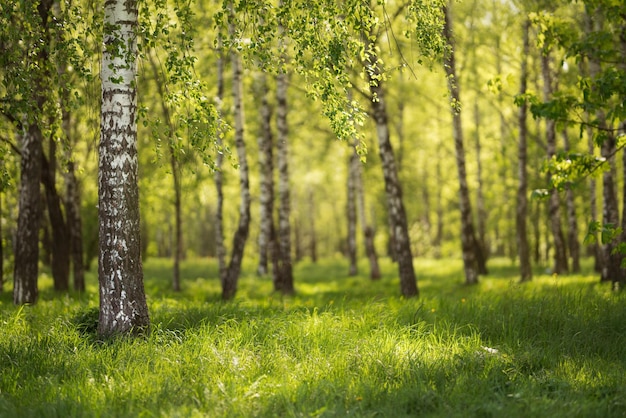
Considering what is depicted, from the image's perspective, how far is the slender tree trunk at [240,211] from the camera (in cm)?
1315

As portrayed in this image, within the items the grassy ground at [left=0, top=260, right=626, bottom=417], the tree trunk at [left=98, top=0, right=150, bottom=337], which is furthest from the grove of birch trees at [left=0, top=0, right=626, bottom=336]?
the grassy ground at [left=0, top=260, right=626, bottom=417]

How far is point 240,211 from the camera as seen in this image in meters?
13.4

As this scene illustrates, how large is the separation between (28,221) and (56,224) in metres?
1.57

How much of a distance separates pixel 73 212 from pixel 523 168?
12679 millimetres

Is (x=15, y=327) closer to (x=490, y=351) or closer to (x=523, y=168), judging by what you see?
(x=490, y=351)

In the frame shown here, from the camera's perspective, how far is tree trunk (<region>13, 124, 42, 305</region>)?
408 inches

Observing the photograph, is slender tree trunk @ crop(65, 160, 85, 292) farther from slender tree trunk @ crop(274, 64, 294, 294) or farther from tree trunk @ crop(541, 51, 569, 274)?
tree trunk @ crop(541, 51, 569, 274)

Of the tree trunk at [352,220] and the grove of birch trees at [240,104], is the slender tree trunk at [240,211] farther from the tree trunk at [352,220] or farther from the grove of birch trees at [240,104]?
the tree trunk at [352,220]

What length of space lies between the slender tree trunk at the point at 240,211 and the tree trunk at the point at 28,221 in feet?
14.3

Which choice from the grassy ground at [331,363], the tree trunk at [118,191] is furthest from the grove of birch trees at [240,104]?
the grassy ground at [331,363]

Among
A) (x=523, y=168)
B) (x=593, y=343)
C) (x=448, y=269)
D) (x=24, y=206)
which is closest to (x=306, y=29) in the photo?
(x=593, y=343)

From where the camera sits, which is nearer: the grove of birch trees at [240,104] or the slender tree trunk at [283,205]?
the grove of birch trees at [240,104]

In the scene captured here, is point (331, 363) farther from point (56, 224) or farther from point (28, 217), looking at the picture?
point (56, 224)

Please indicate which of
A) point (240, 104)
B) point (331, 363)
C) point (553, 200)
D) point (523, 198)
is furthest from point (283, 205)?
point (331, 363)
